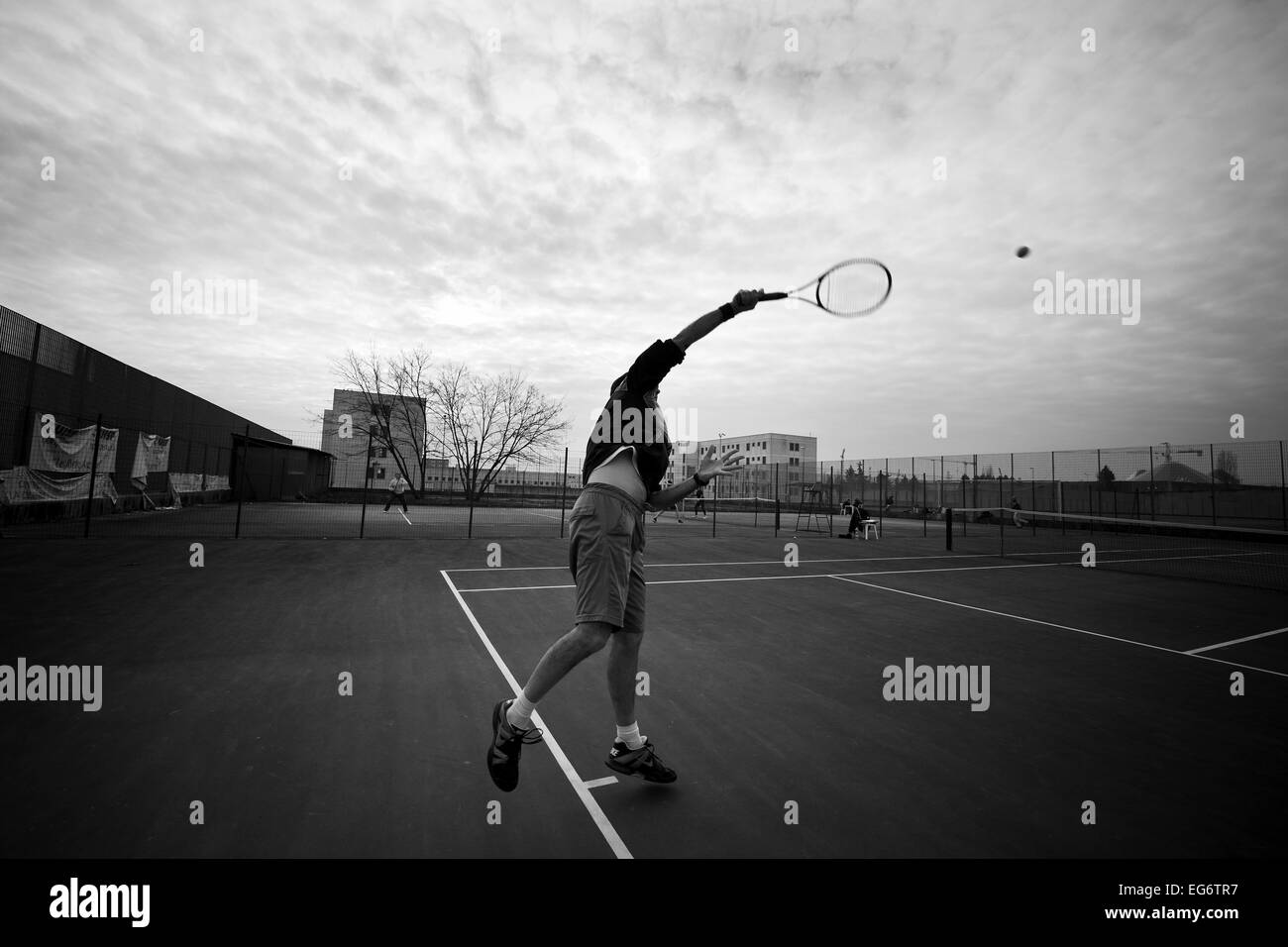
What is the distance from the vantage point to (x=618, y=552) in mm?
2643

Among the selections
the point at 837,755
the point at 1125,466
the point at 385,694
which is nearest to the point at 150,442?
the point at 385,694

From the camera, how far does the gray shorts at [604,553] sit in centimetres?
256

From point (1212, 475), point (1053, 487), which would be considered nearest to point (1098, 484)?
point (1053, 487)

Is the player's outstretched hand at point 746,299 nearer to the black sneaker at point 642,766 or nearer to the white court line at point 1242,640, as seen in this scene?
the black sneaker at point 642,766

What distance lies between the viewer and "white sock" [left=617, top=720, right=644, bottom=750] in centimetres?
268

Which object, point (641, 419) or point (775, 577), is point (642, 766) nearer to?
point (641, 419)

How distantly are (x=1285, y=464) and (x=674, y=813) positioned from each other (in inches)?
1149

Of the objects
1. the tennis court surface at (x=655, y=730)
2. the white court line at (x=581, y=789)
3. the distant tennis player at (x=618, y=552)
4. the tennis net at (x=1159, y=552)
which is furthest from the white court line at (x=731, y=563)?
the distant tennis player at (x=618, y=552)

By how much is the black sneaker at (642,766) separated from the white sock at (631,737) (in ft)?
0.15

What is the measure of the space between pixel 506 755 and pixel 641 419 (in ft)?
5.59

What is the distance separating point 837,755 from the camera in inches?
117

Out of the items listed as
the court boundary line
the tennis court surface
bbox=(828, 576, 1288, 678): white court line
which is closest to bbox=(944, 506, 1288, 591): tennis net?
the court boundary line

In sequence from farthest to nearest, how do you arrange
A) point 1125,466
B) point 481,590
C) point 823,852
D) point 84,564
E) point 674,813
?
point 1125,466, point 84,564, point 481,590, point 674,813, point 823,852
